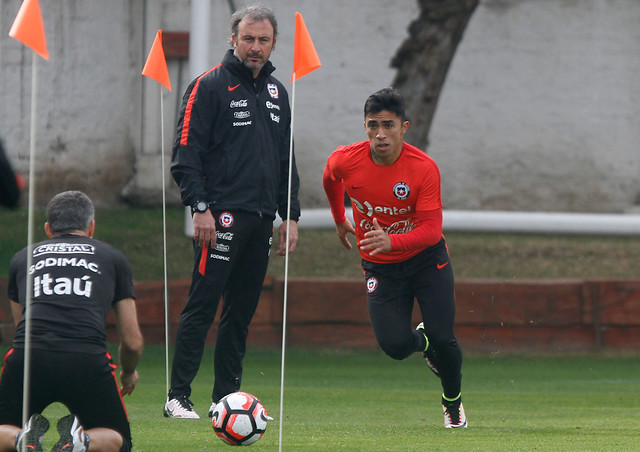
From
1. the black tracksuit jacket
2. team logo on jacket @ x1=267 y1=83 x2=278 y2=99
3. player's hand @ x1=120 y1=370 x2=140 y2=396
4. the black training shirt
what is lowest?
player's hand @ x1=120 y1=370 x2=140 y2=396

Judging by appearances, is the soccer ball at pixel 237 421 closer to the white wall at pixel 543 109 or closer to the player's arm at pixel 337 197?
the player's arm at pixel 337 197

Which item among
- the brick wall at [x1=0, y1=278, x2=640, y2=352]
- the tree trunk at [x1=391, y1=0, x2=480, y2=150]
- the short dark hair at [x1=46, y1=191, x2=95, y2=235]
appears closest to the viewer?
the short dark hair at [x1=46, y1=191, x2=95, y2=235]

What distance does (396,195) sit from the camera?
6.49 metres

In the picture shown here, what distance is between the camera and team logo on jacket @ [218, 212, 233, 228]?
6438 mm

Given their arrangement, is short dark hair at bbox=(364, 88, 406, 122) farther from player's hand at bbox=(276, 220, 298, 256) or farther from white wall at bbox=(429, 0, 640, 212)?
white wall at bbox=(429, 0, 640, 212)

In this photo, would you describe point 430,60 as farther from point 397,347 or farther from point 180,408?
point 180,408

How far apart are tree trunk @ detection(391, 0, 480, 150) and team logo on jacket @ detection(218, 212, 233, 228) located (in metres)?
7.67

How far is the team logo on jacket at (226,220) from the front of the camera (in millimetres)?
6438

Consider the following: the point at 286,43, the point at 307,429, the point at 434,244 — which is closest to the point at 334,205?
the point at 434,244

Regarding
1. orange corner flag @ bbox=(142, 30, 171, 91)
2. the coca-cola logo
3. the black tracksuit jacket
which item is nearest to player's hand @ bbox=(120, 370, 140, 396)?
the black tracksuit jacket

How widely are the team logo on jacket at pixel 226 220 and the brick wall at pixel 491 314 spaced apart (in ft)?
16.3

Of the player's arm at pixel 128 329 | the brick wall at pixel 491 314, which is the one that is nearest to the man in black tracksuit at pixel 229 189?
the player's arm at pixel 128 329

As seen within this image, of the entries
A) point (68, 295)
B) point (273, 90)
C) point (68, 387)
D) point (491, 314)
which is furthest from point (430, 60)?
point (68, 387)

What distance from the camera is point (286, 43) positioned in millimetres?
16469
